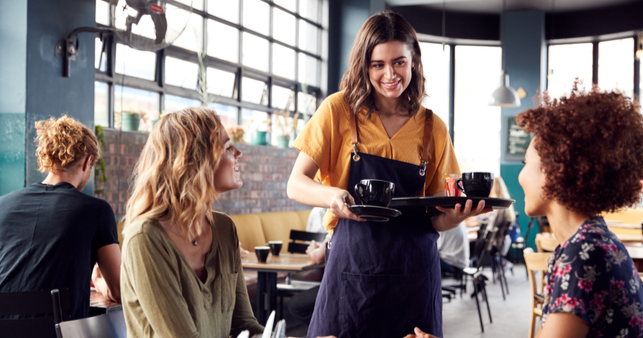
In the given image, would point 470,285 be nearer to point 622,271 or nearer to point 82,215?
point 82,215

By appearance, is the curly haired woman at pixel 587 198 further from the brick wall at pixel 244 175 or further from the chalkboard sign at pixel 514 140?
the chalkboard sign at pixel 514 140

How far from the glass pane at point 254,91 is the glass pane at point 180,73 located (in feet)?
2.98

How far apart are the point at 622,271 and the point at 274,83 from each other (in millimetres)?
6751

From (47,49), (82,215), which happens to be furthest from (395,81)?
(47,49)

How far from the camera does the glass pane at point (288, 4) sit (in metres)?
7.74

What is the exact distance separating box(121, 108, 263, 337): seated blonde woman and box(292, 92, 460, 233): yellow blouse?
0.26 meters

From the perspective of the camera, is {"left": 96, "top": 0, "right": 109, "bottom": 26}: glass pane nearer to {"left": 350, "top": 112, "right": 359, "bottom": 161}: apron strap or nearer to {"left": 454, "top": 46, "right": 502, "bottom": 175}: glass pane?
{"left": 350, "top": 112, "right": 359, "bottom": 161}: apron strap

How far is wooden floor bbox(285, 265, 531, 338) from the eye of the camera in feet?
15.3

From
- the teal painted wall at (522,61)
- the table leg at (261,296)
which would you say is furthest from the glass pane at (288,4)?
the table leg at (261,296)

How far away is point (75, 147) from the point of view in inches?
90.2

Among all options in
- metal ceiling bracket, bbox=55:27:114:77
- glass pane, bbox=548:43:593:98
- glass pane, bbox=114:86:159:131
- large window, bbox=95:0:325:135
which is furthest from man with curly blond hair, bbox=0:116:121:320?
glass pane, bbox=548:43:593:98

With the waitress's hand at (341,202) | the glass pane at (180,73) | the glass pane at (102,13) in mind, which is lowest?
the waitress's hand at (341,202)

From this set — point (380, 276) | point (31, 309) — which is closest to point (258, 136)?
point (31, 309)

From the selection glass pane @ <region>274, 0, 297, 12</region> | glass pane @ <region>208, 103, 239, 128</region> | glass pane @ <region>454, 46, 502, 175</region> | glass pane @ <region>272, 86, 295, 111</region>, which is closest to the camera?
glass pane @ <region>208, 103, 239, 128</region>
